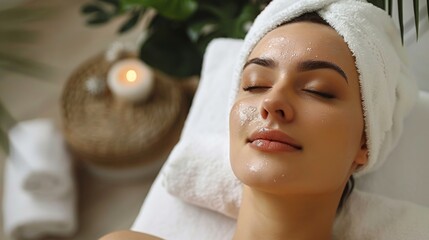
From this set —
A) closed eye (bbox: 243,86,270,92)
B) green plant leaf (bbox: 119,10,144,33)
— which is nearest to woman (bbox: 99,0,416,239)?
closed eye (bbox: 243,86,270,92)

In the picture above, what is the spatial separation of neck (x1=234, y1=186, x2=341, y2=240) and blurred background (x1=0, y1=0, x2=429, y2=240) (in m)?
0.45

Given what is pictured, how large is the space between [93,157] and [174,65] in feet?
1.35

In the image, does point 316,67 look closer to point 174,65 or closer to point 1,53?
point 1,53

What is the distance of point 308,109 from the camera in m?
0.96

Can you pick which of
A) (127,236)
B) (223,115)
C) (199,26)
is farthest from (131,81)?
(127,236)

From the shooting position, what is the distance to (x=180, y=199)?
1.27 metres

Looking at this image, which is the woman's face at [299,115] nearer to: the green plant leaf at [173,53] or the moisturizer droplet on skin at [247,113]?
the moisturizer droplet on skin at [247,113]

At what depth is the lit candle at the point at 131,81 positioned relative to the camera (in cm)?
193

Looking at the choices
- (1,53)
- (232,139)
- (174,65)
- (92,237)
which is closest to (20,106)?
(92,237)

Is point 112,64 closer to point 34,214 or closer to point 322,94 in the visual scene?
point 34,214

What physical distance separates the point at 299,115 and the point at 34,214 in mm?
1120

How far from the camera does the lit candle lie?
1.93 m

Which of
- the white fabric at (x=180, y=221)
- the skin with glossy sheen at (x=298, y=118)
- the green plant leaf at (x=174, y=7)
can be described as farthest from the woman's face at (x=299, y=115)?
the green plant leaf at (x=174, y=7)

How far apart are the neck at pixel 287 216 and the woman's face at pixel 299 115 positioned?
4cm
